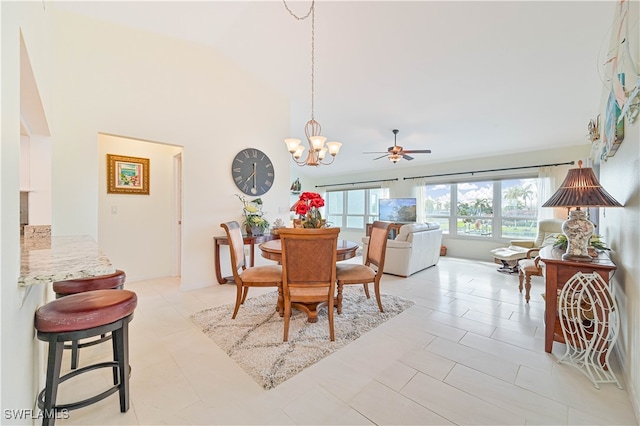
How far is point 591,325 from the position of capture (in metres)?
2.00

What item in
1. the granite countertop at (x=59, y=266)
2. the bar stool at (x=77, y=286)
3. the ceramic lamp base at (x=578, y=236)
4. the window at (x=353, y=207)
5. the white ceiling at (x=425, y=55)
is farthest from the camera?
the window at (x=353, y=207)

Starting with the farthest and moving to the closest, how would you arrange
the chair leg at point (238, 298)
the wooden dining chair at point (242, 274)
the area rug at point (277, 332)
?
the chair leg at point (238, 298)
the wooden dining chair at point (242, 274)
the area rug at point (277, 332)

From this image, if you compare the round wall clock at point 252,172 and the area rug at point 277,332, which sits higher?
the round wall clock at point 252,172

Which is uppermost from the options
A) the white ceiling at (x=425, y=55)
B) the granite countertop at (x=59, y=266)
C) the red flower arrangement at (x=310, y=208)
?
the white ceiling at (x=425, y=55)

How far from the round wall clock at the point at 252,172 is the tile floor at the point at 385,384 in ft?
6.86

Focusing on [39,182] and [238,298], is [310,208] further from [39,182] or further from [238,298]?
[39,182]

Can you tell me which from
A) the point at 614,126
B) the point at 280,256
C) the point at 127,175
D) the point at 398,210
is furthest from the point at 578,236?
the point at 398,210

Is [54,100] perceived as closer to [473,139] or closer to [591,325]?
[591,325]

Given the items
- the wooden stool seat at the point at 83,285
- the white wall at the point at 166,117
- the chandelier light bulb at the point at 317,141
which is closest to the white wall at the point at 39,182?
the white wall at the point at 166,117

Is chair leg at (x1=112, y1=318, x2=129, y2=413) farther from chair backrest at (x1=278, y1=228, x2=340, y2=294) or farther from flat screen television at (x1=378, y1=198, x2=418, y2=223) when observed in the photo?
flat screen television at (x1=378, y1=198, x2=418, y2=223)

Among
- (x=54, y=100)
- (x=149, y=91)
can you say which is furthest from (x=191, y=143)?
(x=54, y=100)

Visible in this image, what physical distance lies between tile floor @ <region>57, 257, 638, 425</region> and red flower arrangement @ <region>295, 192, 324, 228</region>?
1.16m

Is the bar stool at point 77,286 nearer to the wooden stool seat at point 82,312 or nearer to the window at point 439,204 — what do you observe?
the wooden stool seat at point 82,312

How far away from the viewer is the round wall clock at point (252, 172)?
13.3ft
